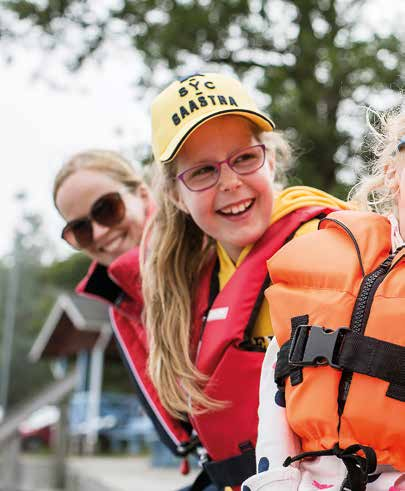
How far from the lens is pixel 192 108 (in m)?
2.26

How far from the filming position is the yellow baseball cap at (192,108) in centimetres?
220

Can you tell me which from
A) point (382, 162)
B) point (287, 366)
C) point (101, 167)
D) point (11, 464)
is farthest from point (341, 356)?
point (11, 464)

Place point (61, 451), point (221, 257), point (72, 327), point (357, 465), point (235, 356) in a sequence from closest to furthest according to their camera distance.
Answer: point (357, 465) → point (235, 356) → point (221, 257) → point (61, 451) → point (72, 327)

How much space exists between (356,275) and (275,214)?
645 millimetres

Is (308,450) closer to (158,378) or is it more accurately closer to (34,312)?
(158,378)

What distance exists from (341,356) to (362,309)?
0.10 m

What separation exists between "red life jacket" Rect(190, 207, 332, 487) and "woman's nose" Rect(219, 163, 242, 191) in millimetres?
165

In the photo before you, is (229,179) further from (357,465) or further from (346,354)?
(357,465)

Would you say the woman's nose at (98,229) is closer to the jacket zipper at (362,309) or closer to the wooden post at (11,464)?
the jacket zipper at (362,309)

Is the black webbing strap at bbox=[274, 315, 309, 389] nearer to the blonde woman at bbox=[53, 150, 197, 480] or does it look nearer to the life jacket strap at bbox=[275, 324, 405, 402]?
the life jacket strap at bbox=[275, 324, 405, 402]

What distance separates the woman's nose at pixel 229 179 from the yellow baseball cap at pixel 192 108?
0.14 meters

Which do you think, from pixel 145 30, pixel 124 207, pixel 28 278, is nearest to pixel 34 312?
pixel 28 278

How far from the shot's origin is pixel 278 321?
175 cm

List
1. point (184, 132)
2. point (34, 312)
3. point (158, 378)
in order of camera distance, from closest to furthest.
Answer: point (184, 132) < point (158, 378) < point (34, 312)
